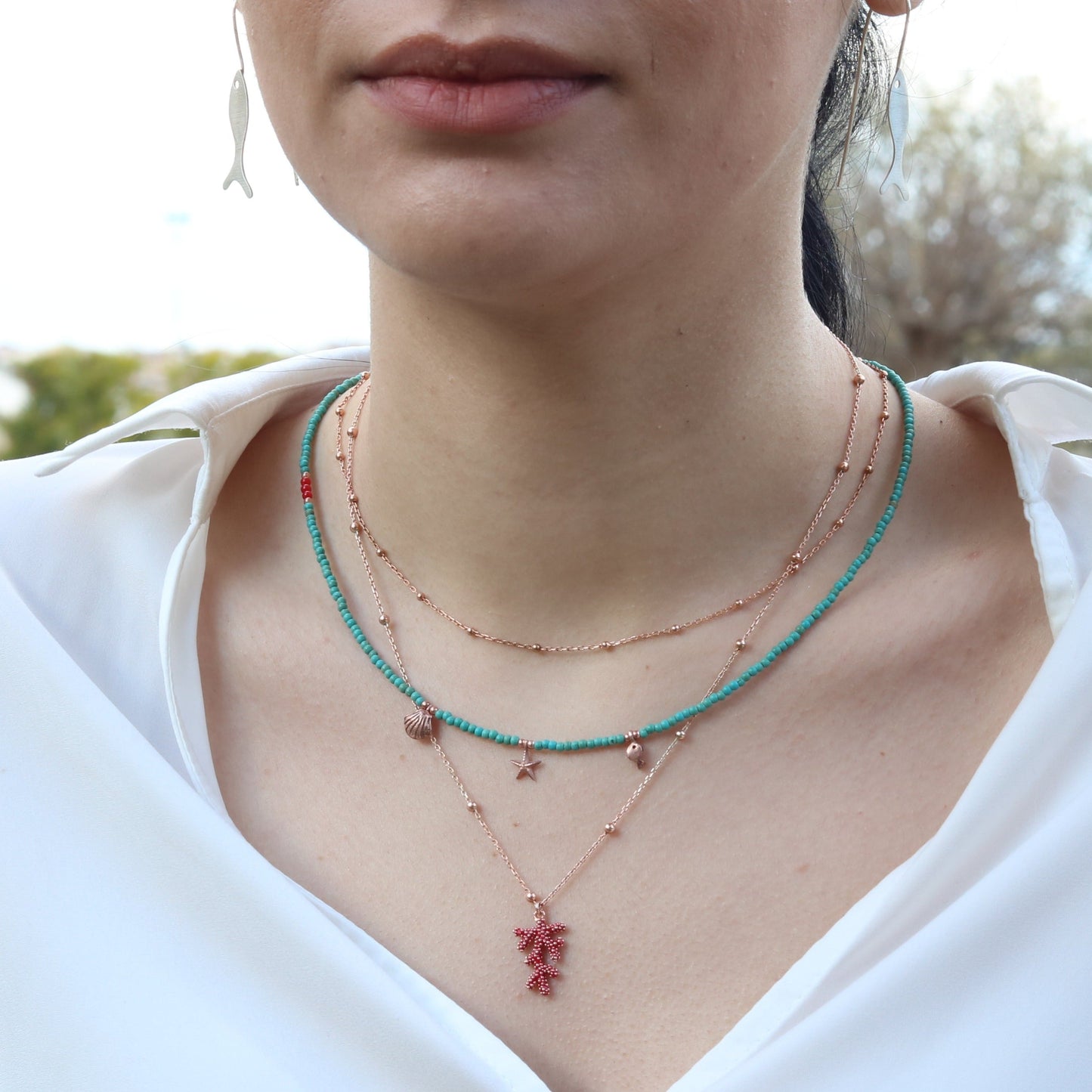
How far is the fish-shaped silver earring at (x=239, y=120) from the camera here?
5.73 feet

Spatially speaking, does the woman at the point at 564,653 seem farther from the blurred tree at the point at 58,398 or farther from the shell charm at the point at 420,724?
the blurred tree at the point at 58,398

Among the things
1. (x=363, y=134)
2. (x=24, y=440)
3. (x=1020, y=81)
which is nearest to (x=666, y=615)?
(x=363, y=134)

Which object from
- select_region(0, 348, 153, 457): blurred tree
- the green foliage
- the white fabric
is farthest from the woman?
select_region(0, 348, 153, 457): blurred tree

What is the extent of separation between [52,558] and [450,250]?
2.60ft

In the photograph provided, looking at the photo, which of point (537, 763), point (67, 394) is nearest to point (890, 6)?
point (537, 763)

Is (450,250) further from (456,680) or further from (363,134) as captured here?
(456,680)

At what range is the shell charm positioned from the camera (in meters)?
1.63

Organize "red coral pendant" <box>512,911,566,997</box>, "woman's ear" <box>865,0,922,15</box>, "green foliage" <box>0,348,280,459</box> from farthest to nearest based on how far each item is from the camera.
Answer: "green foliage" <box>0,348,280,459</box> < "woman's ear" <box>865,0,922,15</box> < "red coral pendant" <box>512,911,566,997</box>

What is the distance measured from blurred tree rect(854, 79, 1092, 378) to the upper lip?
49.0 ft

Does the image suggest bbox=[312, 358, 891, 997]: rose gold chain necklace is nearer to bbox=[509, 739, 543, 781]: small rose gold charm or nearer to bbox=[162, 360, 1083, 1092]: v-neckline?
bbox=[509, 739, 543, 781]: small rose gold charm

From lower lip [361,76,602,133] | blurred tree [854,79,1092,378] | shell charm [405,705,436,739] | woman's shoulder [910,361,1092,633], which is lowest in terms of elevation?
blurred tree [854,79,1092,378]

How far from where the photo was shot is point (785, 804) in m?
1.47

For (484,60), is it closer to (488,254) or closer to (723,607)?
(488,254)

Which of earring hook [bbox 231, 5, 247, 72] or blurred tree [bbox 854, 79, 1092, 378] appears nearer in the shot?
earring hook [bbox 231, 5, 247, 72]
